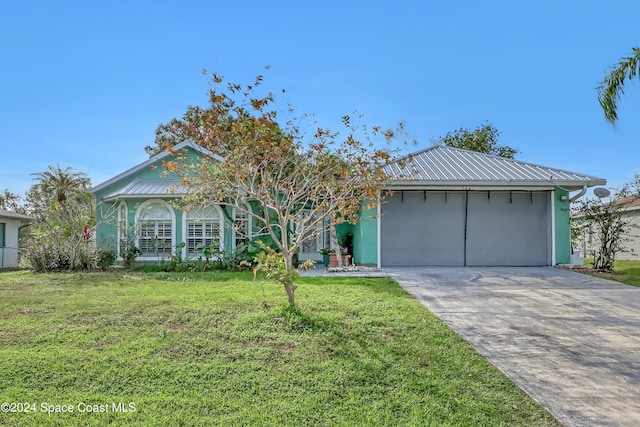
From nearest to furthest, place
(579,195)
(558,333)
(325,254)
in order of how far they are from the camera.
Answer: (558,333) < (579,195) < (325,254)

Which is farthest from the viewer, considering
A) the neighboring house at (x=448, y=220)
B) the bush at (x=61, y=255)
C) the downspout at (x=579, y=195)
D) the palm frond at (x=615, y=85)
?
the bush at (x=61, y=255)

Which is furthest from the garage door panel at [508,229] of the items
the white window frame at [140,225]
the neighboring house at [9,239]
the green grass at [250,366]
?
the neighboring house at [9,239]

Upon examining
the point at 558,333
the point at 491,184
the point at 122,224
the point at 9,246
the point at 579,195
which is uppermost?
the point at 491,184

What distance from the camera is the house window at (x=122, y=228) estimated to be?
14577mm

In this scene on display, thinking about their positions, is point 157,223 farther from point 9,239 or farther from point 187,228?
point 9,239

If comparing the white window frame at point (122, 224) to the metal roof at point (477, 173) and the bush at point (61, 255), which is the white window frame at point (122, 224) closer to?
the bush at point (61, 255)

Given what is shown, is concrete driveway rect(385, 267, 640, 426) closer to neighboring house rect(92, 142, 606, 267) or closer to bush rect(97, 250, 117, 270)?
neighboring house rect(92, 142, 606, 267)

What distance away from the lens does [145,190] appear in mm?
15219

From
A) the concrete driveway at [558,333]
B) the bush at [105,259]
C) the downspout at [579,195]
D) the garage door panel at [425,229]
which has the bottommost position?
the concrete driveway at [558,333]

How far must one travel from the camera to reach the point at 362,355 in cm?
474

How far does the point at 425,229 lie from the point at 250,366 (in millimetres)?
10868

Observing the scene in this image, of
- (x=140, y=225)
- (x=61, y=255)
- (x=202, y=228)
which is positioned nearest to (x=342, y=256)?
(x=202, y=228)

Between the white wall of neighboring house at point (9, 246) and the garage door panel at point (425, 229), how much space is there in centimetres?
2019

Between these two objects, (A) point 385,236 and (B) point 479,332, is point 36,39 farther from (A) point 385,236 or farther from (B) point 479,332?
(B) point 479,332
